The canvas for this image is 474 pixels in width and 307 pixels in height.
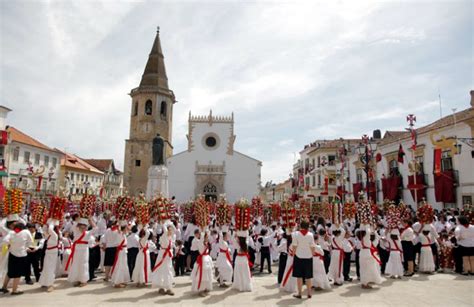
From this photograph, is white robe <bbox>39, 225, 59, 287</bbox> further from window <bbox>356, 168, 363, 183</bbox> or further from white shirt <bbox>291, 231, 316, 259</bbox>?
window <bbox>356, 168, 363, 183</bbox>

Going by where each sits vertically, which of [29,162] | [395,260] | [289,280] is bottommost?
[289,280]

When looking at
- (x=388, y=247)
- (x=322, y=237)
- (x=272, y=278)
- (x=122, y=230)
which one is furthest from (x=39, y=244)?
(x=388, y=247)

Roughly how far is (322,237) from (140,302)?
505 cm

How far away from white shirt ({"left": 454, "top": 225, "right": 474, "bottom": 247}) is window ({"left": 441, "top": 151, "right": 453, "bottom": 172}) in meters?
13.4

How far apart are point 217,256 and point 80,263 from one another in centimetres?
365

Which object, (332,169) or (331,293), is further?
(332,169)

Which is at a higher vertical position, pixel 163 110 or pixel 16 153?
pixel 163 110

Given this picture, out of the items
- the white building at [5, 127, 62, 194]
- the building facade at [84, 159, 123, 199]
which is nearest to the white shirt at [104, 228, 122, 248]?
the white building at [5, 127, 62, 194]

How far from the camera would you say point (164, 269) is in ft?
23.8

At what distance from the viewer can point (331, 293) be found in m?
7.40

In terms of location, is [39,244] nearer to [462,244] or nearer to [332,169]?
[462,244]

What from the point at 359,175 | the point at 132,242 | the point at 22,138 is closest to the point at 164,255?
the point at 132,242

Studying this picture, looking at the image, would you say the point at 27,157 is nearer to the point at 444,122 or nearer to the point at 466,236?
the point at 466,236

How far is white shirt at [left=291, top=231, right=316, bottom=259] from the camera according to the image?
23.2 feet
